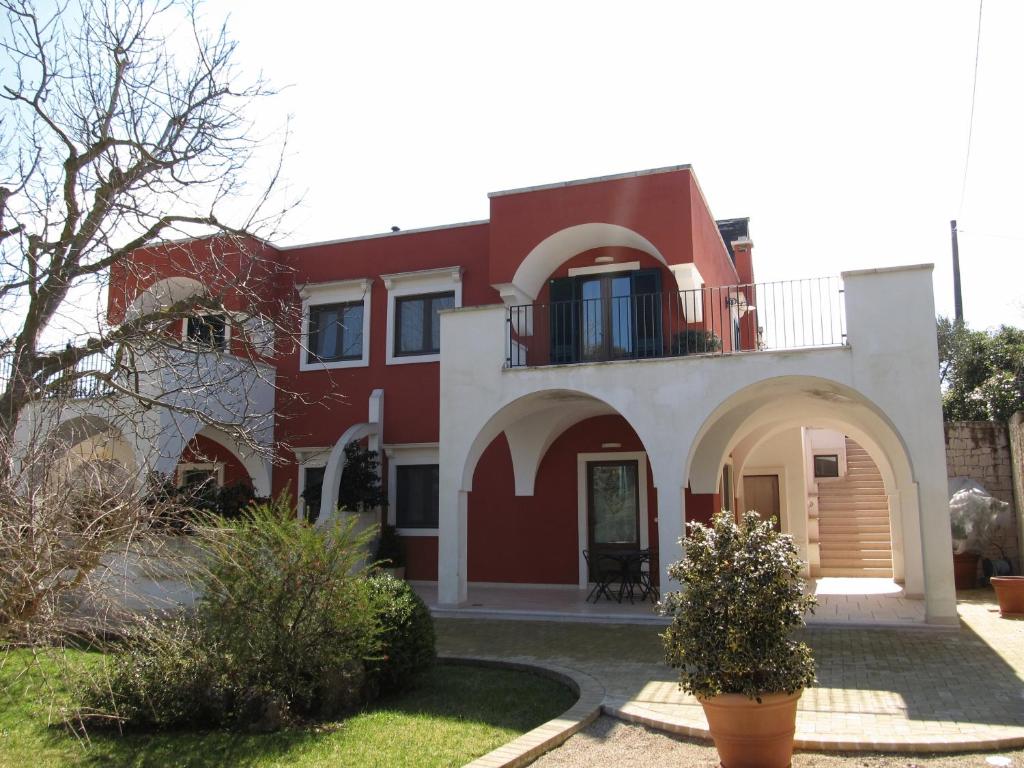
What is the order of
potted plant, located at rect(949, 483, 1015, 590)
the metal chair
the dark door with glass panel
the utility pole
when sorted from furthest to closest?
1. the utility pole
2. the dark door with glass panel
3. potted plant, located at rect(949, 483, 1015, 590)
4. the metal chair

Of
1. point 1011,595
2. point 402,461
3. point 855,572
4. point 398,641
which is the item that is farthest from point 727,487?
point 398,641

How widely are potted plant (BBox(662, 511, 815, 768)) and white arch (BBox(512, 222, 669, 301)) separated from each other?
846 cm

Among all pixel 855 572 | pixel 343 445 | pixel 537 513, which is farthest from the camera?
pixel 855 572

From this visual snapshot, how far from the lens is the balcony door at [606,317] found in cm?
1401

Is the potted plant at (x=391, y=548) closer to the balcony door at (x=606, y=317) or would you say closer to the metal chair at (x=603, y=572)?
the metal chair at (x=603, y=572)

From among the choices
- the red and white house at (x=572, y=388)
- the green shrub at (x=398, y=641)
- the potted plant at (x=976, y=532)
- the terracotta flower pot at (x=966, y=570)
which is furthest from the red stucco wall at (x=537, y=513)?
the green shrub at (x=398, y=641)

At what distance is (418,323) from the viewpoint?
16297mm

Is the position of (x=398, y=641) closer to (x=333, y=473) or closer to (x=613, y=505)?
(x=333, y=473)

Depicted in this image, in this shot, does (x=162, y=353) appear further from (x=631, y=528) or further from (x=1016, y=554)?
(x=1016, y=554)

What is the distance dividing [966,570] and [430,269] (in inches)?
421

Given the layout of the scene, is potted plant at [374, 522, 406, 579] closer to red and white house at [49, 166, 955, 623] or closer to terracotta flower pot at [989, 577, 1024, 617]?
red and white house at [49, 166, 955, 623]

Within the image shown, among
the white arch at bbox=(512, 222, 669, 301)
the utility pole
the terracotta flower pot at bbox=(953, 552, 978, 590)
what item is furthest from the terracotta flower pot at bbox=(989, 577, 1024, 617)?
the utility pole

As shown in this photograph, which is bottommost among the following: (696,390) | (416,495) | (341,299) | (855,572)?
(855,572)

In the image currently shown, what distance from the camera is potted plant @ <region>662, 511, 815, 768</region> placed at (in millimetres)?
5246
